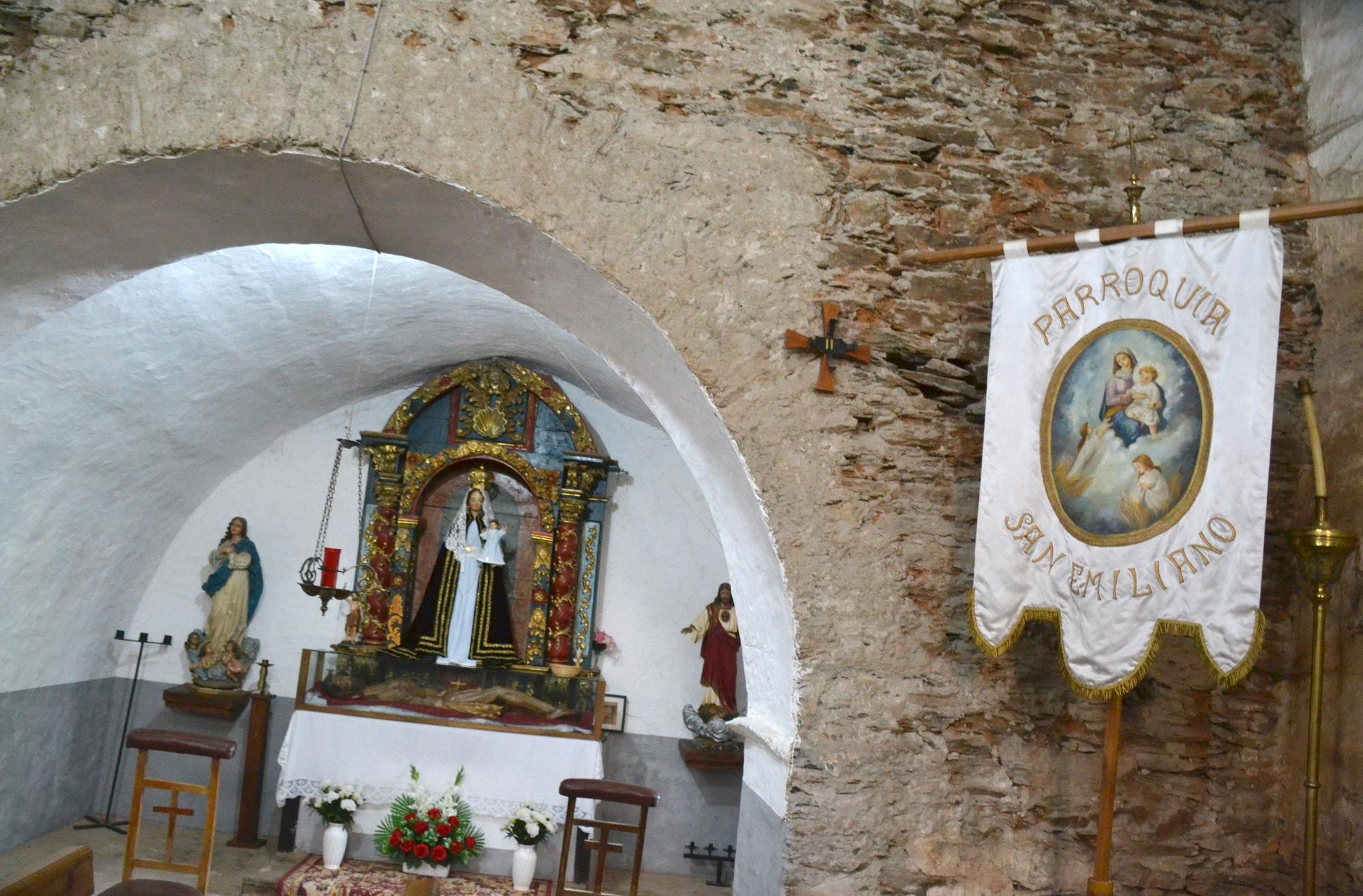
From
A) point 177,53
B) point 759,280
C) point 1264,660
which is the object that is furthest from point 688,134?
point 1264,660

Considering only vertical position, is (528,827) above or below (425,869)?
above

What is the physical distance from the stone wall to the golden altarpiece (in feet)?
13.8

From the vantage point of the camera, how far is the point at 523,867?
6.52m

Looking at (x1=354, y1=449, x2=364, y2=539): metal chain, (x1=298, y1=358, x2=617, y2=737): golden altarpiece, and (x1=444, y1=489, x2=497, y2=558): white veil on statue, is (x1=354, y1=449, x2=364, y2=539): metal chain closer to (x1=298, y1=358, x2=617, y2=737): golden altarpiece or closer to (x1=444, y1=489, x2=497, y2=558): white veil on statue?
(x1=298, y1=358, x2=617, y2=737): golden altarpiece

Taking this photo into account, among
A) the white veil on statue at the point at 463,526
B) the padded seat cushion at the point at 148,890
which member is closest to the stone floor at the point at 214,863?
the white veil on statue at the point at 463,526

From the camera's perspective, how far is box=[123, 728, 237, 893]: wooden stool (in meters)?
3.78

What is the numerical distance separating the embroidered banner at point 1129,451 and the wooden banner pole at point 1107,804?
9 cm

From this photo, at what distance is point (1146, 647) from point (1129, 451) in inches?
20.9

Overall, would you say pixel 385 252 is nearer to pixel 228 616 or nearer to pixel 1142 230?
pixel 1142 230

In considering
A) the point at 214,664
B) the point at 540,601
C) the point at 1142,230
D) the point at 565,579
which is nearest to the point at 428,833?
the point at 540,601

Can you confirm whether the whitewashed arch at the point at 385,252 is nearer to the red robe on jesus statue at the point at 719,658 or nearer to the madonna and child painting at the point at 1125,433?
the madonna and child painting at the point at 1125,433

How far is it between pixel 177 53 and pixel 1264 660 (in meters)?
3.74

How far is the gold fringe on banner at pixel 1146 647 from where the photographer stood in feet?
9.12

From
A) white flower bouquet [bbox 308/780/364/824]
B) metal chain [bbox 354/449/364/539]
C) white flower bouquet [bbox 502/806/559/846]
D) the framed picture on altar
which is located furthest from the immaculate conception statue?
the framed picture on altar
